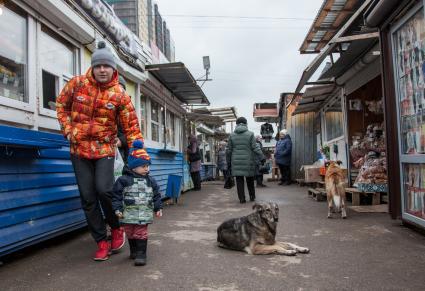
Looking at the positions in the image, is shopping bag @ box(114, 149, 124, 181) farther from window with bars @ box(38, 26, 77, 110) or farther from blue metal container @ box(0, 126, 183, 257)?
window with bars @ box(38, 26, 77, 110)

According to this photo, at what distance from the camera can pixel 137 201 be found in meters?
3.89

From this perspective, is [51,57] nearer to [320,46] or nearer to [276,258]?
[276,258]

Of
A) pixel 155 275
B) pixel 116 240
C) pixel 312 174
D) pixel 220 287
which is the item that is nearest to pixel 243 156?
pixel 312 174

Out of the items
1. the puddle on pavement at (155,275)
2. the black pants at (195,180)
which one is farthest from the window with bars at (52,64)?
the black pants at (195,180)

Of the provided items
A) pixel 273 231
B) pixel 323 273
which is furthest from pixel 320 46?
pixel 323 273

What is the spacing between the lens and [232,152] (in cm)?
929

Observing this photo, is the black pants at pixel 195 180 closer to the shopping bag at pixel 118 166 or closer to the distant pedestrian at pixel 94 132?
the shopping bag at pixel 118 166

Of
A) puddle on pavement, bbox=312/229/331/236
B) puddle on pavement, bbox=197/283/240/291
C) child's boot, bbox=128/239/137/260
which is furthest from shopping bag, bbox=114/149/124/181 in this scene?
puddle on pavement, bbox=312/229/331/236

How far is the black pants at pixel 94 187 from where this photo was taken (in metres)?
4.07

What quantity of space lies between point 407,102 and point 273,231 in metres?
2.59

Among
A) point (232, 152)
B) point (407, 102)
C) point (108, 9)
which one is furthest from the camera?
point (232, 152)

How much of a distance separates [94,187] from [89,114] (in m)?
0.75

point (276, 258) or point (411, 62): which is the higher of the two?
point (411, 62)

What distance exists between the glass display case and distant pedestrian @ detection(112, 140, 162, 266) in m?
3.22
